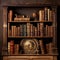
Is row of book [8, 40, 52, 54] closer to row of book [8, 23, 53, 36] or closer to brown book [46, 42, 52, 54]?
brown book [46, 42, 52, 54]

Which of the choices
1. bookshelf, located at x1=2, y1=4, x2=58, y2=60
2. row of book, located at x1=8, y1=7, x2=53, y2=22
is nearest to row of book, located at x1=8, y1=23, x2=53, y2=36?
bookshelf, located at x1=2, y1=4, x2=58, y2=60

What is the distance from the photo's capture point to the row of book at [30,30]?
18.2 feet

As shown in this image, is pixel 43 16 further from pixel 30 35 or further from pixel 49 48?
pixel 49 48

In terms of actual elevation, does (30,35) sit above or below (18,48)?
above

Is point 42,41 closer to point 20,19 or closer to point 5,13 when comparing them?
point 20,19

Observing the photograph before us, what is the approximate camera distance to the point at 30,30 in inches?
219

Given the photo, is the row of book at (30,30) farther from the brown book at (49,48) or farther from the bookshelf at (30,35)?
the brown book at (49,48)

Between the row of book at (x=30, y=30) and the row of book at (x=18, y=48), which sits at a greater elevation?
the row of book at (x=30, y=30)

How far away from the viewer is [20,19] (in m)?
5.55

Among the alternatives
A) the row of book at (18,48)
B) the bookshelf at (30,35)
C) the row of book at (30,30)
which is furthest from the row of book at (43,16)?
the row of book at (18,48)

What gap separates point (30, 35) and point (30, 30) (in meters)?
0.12

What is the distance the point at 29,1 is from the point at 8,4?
0.50m


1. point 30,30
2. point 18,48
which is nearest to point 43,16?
point 30,30

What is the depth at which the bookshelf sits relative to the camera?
17.9ft
